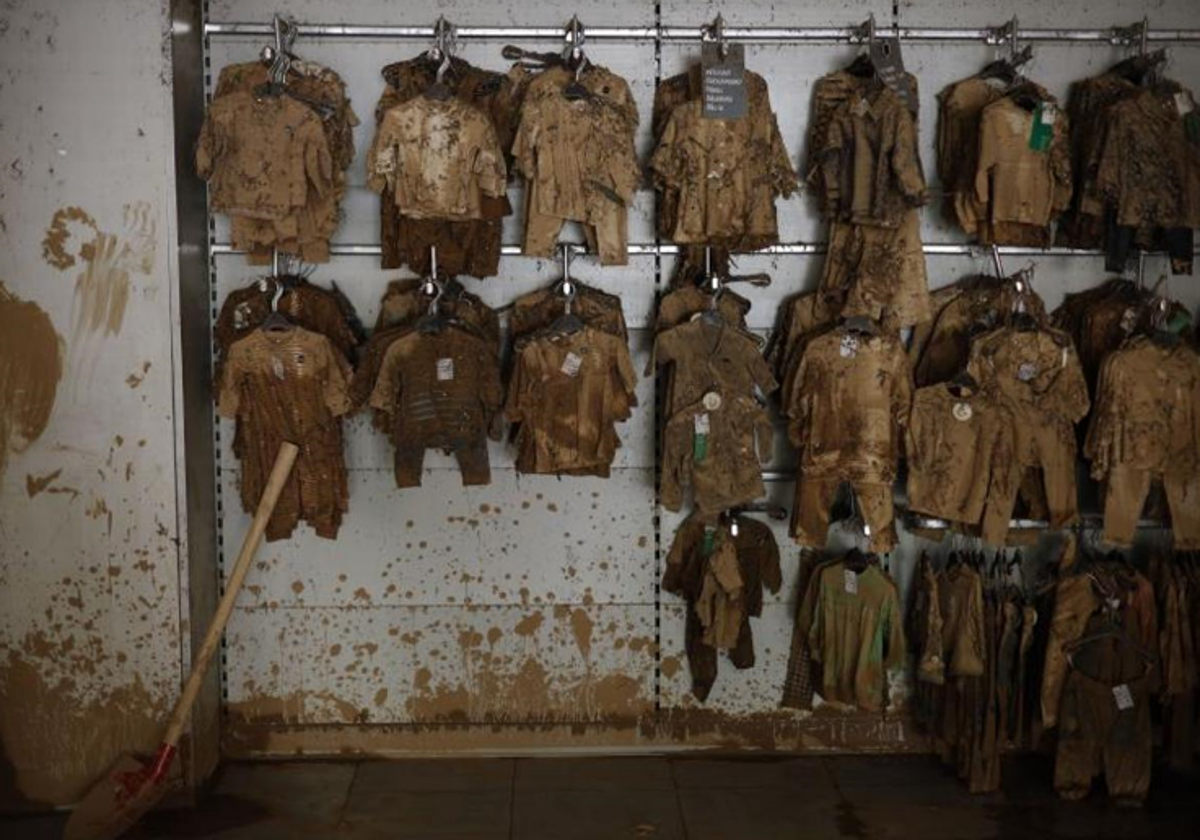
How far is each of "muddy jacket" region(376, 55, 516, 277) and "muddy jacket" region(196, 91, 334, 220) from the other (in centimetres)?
31

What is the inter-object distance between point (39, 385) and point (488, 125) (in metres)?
1.73

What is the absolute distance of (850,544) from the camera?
5074 millimetres

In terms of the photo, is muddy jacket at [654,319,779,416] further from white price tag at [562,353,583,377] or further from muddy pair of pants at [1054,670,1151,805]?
muddy pair of pants at [1054,670,1151,805]

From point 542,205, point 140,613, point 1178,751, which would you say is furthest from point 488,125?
point 1178,751

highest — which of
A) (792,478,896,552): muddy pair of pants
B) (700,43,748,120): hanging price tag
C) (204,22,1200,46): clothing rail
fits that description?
(204,22,1200,46): clothing rail

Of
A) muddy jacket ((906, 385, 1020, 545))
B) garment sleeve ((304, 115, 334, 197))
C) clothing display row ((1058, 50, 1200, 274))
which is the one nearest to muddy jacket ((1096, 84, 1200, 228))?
clothing display row ((1058, 50, 1200, 274))

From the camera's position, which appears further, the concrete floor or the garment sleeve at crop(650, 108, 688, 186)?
the garment sleeve at crop(650, 108, 688, 186)

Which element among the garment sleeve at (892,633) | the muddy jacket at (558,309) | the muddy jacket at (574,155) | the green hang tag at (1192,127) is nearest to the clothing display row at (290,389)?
the muddy jacket at (558,309)

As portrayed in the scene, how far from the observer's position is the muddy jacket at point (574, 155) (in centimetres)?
453

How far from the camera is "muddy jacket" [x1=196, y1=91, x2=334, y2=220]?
14.6ft

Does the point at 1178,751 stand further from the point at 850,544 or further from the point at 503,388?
the point at 503,388

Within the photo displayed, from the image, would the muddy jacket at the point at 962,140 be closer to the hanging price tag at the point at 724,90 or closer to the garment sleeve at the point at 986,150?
the garment sleeve at the point at 986,150

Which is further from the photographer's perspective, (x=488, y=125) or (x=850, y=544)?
(x=850, y=544)

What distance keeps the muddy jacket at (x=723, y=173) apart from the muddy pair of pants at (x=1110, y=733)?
6.37ft
